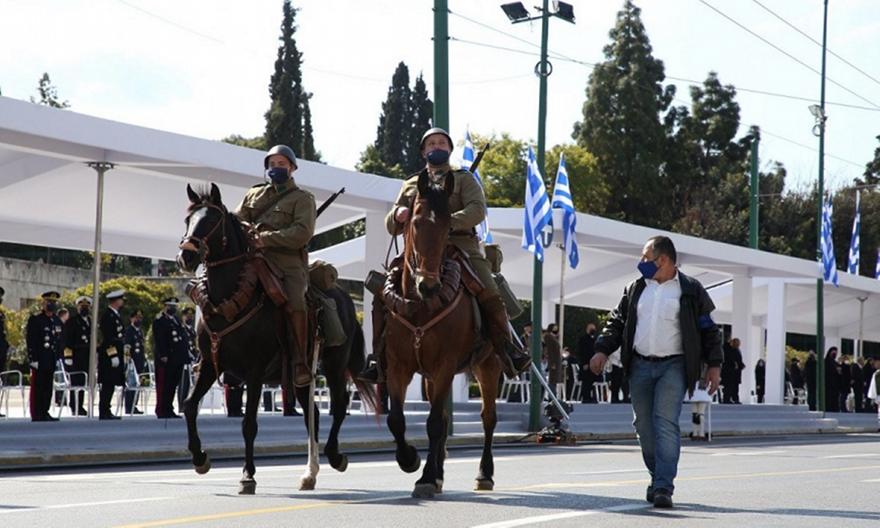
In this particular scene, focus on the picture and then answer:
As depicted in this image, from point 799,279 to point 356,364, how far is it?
3343cm

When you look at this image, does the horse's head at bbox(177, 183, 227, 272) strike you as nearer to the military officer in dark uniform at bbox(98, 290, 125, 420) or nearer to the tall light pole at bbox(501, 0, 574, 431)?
the military officer in dark uniform at bbox(98, 290, 125, 420)

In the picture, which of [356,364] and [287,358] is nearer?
[287,358]

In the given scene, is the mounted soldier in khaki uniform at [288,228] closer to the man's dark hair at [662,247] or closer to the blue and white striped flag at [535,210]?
the man's dark hair at [662,247]

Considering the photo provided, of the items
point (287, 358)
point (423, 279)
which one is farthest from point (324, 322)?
point (423, 279)

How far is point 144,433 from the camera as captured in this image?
2248cm

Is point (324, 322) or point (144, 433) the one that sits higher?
point (324, 322)

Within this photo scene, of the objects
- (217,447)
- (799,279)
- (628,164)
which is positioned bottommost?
(217,447)

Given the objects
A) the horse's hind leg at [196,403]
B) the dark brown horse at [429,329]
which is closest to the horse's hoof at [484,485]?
the dark brown horse at [429,329]

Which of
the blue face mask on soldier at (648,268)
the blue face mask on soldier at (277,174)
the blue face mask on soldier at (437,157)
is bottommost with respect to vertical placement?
the blue face mask on soldier at (648,268)

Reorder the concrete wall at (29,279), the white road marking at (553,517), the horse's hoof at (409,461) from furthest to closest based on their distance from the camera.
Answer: the concrete wall at (29,279) → the horse's hoof at (409,461) → the white road marking at (553,517)

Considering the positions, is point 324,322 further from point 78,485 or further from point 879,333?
point 879,333

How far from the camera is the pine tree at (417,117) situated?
107m

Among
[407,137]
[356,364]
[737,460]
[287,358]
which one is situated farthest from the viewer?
[407,137]

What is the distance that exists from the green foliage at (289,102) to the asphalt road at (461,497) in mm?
69744
